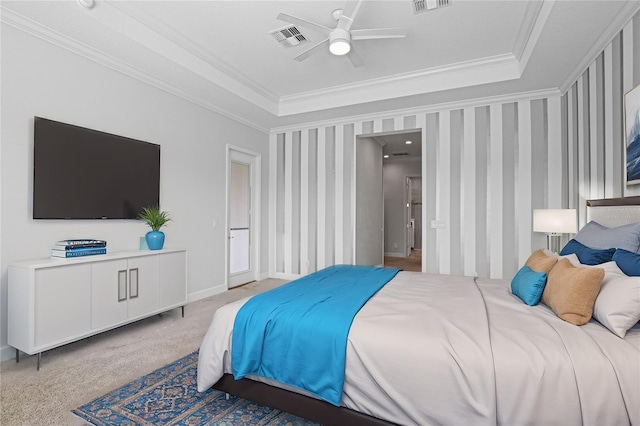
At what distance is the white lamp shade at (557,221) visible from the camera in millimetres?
3359

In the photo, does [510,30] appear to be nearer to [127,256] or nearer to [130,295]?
[127,256]

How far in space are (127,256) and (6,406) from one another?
4.31ft

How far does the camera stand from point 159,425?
5.88 feet

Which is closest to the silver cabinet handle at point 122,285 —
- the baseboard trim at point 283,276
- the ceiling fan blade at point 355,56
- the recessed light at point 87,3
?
the recessed light at point 87,3

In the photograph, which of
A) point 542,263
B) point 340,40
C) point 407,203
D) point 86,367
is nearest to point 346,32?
point 340,40

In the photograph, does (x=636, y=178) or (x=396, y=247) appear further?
(x=396, y=247)

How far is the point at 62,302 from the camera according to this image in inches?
101

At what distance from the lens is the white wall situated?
2.61m

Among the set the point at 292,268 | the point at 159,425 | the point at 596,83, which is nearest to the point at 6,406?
the point at 159,425

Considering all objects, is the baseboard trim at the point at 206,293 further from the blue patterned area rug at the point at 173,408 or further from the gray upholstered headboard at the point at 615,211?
the gray upholstered headboard at the point at 615,211

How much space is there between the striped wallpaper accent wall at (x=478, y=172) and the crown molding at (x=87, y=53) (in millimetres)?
2163

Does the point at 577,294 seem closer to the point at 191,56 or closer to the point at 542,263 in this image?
the point at 542,263

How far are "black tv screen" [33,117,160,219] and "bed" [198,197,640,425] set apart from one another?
6.76ft

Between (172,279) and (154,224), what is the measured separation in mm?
643
